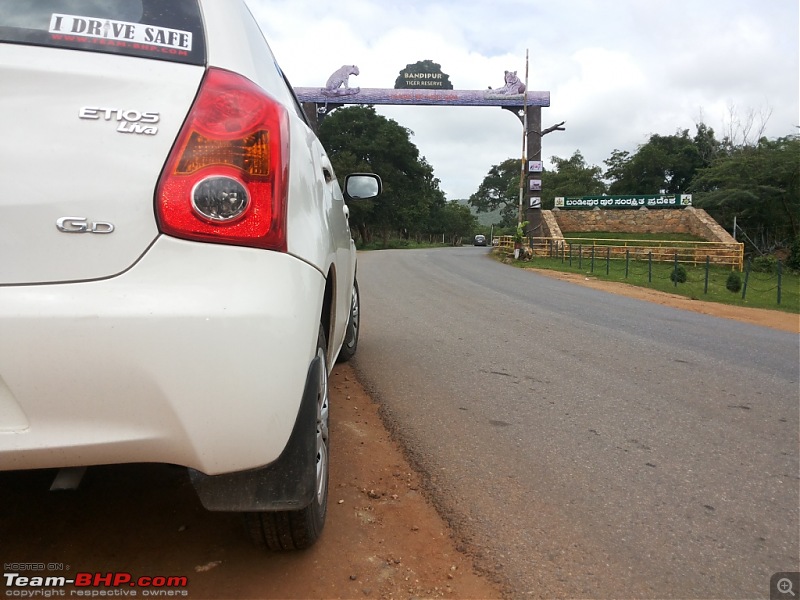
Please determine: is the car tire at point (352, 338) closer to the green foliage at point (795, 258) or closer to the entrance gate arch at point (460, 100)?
the entrance gate arch at point (460, 100)

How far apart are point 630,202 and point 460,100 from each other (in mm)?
12066

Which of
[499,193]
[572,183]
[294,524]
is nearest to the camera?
[294,524]

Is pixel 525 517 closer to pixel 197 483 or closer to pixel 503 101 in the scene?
pixel 197 483

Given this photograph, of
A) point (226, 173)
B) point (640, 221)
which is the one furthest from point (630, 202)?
point (226, 173)

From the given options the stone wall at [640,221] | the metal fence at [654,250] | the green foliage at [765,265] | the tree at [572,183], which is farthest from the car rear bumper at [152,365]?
the tree at [572,183]

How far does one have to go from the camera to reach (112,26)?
1.62 metres

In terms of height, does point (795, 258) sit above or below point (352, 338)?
above

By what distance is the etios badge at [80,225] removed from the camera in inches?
57.8

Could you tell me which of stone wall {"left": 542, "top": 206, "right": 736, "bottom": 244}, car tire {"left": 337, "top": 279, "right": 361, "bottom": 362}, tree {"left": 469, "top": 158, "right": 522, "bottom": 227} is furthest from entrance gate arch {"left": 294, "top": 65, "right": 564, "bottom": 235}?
tree {"left": 469, "top": 158, "right": 522, "bottom": 227}

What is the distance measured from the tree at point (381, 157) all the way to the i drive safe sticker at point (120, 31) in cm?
3774

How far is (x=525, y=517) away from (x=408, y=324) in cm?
453

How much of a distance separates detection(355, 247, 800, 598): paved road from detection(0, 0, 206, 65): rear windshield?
195 cm

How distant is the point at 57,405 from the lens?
1.43m

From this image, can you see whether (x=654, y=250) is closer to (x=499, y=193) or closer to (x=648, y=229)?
(x=648, y=229)
